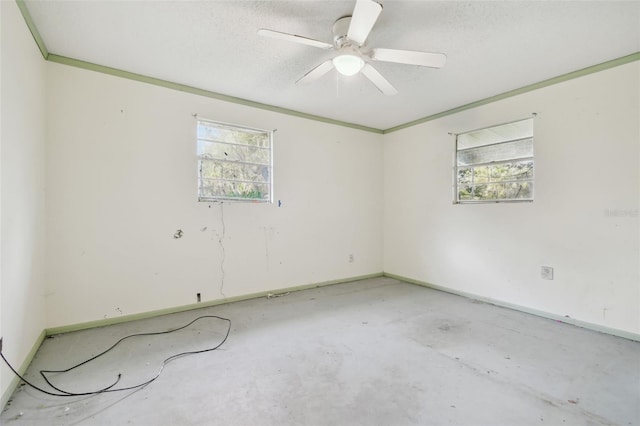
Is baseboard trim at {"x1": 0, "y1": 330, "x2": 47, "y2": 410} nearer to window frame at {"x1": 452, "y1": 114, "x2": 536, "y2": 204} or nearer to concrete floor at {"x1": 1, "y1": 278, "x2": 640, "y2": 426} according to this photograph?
concrete floor at {"x1": 1, "y1": 278, "x2": 640, "y2": 426}

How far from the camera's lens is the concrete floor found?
1.56m

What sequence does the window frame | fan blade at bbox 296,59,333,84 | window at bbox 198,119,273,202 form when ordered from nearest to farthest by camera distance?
fan blade at bbox 296,59,333,84, the window frame, window at bbox 198,119,273,202

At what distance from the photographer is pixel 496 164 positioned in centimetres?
344

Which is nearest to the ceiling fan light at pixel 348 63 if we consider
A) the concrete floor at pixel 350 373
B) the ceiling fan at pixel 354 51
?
the ceiling fan at pixel 354 51

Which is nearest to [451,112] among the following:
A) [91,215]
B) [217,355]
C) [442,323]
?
[442,323]

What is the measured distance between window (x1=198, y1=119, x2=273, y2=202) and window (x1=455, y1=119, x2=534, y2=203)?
2.60 m

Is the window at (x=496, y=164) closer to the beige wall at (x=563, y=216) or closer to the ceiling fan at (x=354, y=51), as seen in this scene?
the beige wall at (x=563, y=216)

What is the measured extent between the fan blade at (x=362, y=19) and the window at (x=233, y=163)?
208 centimetres

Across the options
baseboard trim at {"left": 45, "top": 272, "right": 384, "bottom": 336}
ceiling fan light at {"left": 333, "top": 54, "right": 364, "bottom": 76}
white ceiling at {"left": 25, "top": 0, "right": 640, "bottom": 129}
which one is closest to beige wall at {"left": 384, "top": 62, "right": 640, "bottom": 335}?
white ceiling at {"left": 25, "top": 0, "right": 640, "bottom": 129}

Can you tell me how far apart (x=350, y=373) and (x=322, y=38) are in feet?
8.23

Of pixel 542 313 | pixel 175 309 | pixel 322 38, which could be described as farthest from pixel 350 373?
pixel 322 38

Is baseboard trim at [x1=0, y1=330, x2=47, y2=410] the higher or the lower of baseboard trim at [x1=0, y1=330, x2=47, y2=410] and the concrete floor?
the higher

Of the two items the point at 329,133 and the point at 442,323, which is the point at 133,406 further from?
the point at 329,133

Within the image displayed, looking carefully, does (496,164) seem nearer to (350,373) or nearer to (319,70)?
(319,70)
